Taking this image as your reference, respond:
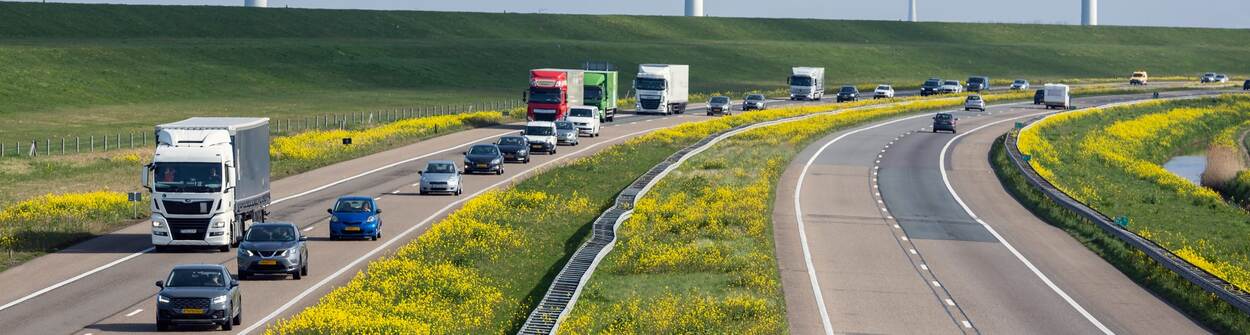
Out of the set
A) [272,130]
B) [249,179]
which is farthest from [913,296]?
[272,130]

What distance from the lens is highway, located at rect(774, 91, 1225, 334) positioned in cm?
3466

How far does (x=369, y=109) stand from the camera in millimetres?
122875

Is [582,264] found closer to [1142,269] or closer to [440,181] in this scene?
[1142,269]

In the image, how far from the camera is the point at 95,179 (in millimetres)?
65000

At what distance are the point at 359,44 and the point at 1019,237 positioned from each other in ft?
433

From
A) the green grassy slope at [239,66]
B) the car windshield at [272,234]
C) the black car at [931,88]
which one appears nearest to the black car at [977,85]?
the black car at [931,88]

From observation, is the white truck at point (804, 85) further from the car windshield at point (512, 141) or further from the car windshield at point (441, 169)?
the car windshield at point (441, 169)

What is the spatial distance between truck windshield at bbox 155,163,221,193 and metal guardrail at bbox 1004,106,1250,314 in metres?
24.3

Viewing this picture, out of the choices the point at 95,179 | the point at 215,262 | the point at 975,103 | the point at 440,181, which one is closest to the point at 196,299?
the point at 215,262

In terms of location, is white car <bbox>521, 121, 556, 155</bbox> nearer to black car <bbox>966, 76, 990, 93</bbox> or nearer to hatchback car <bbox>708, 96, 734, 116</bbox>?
hatchback car <bbox>708, 96, 734, 116</bbox>

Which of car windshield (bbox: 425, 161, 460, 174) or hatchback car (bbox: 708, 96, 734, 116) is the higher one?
hatchback car (bbox: 708, 96, 734, 116)

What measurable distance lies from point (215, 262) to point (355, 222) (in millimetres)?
6188

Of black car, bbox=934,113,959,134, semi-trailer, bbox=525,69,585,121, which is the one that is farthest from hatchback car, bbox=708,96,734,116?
semi-trailer, bbox=525,69,585,121

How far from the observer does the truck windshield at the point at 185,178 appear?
4303 cm
